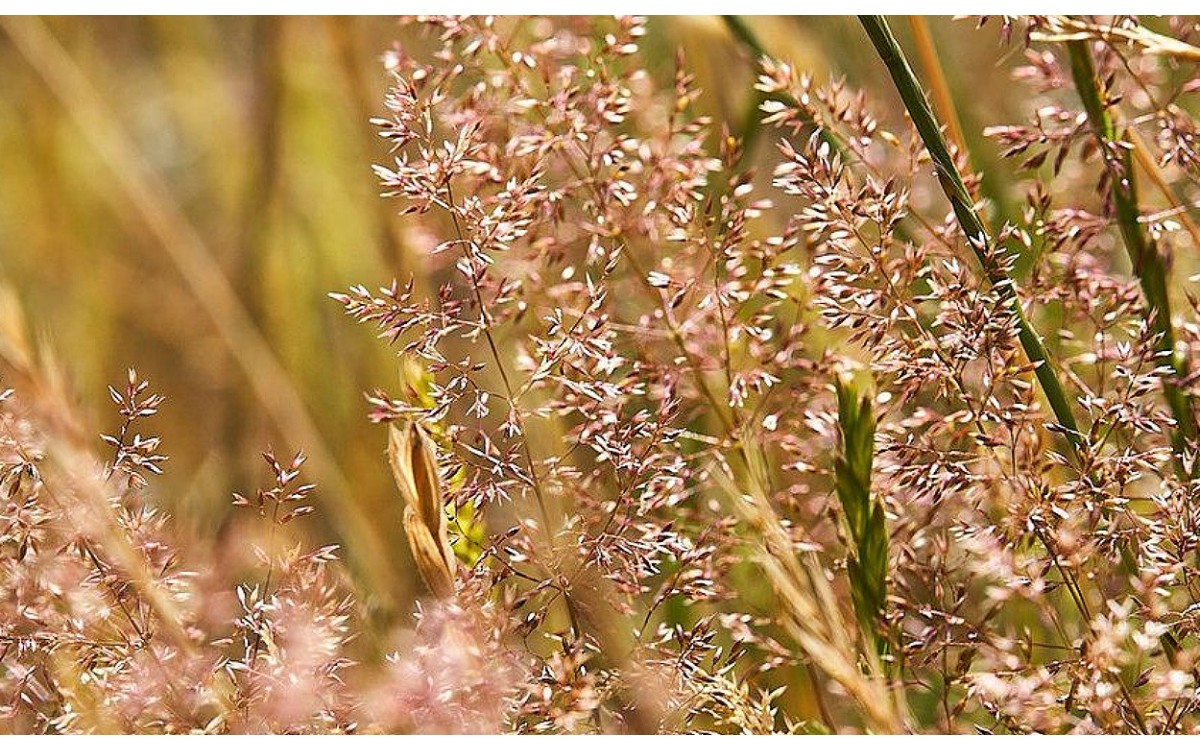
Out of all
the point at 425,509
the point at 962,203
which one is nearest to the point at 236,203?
the point at 425,509

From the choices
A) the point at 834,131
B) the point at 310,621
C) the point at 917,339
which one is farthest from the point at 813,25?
the point at 310,621

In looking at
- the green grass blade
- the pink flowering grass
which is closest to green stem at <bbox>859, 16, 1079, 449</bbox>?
the pink flowering grass

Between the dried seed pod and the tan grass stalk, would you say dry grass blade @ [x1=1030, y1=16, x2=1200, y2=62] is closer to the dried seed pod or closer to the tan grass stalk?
the dried seed pod

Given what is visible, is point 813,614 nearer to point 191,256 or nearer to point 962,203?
point 962,203

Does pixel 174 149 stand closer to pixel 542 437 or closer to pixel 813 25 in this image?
pixel 542 437

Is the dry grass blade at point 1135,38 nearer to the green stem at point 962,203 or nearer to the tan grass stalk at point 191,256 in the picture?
the green stem at point 962,203

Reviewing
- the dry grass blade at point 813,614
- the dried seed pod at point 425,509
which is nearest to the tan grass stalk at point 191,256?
the dried seed pod at point 425,509

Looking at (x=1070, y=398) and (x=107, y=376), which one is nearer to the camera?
(x=1070, y=398)
